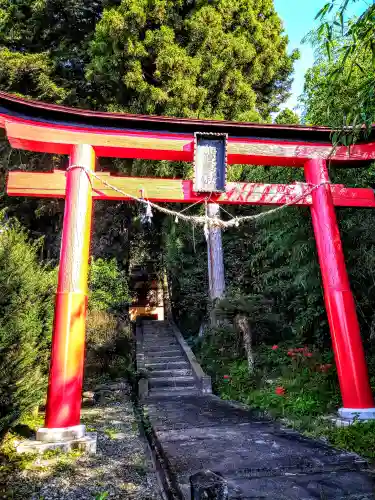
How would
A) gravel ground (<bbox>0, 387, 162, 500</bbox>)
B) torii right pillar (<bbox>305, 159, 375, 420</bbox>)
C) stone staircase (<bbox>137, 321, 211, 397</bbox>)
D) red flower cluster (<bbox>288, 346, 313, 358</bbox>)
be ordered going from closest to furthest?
gravel ground (<bbox>0, 387, 162, 500</bbox>), torii right pillar (<bbox>305, 159, 375, 420</bbox>), red flower cluster (<bbox>288, 346, 313, 358</bbox>), stone staircase (<bbox>137, 321, 211, 397</bbox>)

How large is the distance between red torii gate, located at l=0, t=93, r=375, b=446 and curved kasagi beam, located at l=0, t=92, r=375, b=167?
0.02 m

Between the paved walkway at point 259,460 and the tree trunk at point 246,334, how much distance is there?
2.22 metres

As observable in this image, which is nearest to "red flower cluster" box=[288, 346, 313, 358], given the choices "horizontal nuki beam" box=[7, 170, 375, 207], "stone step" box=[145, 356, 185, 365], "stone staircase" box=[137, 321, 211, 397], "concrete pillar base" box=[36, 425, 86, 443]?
"stone staircase" box=[137, 321, 211, 397]

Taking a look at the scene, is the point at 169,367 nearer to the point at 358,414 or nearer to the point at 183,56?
the point at 358,414

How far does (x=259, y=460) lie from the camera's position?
354cm

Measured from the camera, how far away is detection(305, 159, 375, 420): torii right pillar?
4.91 m

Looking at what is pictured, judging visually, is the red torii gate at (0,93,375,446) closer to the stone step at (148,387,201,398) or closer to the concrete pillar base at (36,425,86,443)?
the concrete pillar base at (36,425,86,443)

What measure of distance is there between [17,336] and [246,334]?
17.1 feet

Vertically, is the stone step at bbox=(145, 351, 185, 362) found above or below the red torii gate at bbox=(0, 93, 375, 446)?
below

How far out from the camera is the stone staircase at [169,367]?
8.56m

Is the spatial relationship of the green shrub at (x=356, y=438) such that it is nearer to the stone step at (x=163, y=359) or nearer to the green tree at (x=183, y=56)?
the stone step at (x=163, y=359)

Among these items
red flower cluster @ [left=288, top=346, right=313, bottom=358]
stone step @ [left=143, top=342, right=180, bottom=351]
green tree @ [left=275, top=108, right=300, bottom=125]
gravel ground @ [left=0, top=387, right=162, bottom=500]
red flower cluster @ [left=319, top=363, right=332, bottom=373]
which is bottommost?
gravel ground @ [left=0, top=387, right=162, bottom=500]

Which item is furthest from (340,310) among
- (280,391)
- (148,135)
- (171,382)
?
(171,382)

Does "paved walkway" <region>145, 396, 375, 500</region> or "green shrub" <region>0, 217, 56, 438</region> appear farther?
"green shrub" <region>0, 217, 56, 438</region>
